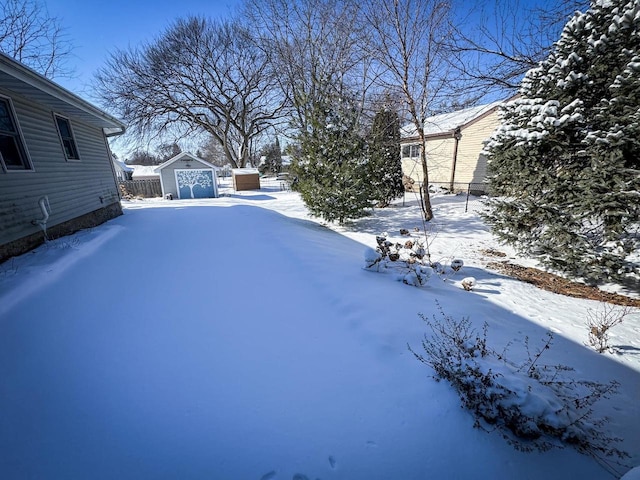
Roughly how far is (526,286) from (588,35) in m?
4.12

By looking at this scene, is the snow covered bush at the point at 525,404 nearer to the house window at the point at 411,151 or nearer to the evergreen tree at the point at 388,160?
the evergreen tree at the point at 388,160

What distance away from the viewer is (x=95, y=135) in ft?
26.2

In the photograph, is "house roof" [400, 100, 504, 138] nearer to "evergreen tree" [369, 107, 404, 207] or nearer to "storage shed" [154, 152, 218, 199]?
"evergreen tree" [369, 107, 404, 207]

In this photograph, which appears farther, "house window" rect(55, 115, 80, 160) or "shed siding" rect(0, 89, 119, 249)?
"house window" rect(55, 115, 80, 160)

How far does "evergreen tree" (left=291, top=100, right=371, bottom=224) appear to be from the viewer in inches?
306

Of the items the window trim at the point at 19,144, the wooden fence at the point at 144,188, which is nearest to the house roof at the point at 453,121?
the window trim at the point at 19,144

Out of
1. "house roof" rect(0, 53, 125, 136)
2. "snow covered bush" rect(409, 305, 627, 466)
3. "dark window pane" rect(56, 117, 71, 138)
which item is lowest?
"snow covered bush" rect(409, 305, 627, 466)

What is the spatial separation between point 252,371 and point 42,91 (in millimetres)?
6537

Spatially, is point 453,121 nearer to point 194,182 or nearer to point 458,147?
point 458,147

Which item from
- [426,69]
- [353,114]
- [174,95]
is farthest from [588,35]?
[174,95]

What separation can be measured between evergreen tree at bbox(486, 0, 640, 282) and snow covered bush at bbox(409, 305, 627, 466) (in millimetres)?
2830

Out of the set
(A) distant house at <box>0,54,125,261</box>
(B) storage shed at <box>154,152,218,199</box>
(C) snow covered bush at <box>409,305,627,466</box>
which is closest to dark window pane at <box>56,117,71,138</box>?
(A) distant house at <box>0,54,125,261</box>

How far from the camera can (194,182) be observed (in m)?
17.0

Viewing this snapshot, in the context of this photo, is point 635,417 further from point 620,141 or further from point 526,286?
point 620,141
